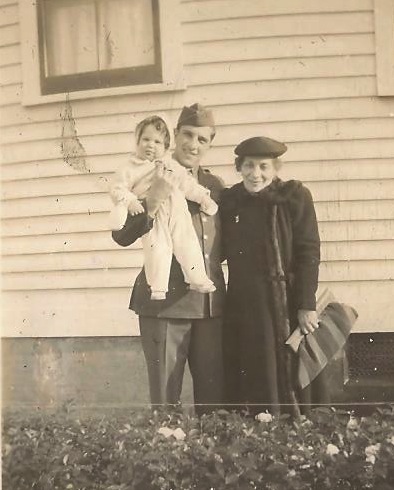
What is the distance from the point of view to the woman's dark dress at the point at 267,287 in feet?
6.45

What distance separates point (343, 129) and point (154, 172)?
0.52 meters

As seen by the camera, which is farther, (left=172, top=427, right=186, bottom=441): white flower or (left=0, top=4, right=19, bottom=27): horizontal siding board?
(left=0, top=4, right=19, bottom=27): horizontal siding board

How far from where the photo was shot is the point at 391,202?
6.48ft

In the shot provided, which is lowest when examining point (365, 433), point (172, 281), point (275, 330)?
point (365, 433)

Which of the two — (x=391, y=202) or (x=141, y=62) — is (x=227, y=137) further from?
(x=391, y=202)

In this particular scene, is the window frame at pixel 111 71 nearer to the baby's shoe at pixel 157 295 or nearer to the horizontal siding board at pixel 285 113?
the horizontal siding board at pixel 285 113

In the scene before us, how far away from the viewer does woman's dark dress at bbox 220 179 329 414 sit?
6.45ft

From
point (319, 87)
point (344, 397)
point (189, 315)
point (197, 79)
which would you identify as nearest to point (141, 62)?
point (197, 79)

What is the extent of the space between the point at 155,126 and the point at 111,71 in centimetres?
21

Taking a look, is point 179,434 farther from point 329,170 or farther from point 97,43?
point 97,43


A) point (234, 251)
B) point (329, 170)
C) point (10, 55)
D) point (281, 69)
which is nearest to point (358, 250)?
point (329, 170)

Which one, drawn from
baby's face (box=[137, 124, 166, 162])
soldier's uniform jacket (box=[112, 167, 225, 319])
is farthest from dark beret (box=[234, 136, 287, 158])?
baby's face (box=[137, 124, 166, 162])

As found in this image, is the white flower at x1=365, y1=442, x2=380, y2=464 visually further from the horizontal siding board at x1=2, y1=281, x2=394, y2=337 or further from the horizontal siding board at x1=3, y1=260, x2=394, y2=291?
the horizontal siding board at x1=3, y1=260, x2=394, y2=291

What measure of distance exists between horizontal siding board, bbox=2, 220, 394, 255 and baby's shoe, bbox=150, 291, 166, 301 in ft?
0.45
